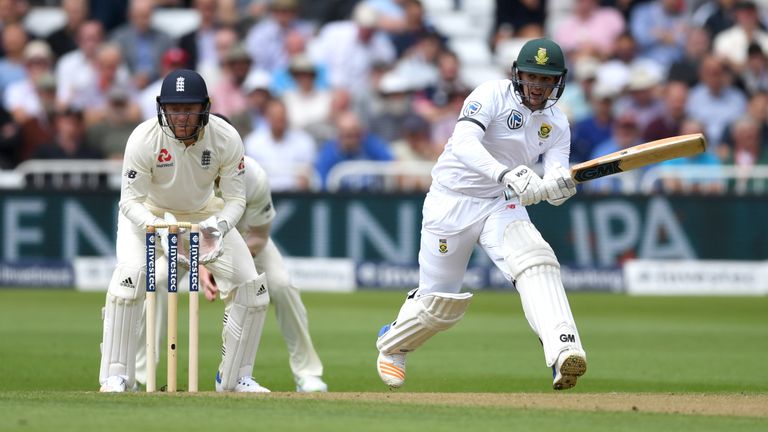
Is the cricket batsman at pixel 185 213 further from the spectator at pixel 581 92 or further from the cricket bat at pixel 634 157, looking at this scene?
the spectator at pixel 581 92

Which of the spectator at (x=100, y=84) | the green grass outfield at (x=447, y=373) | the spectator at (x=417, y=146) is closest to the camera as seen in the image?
the green grass outfield at (x=447, y=373)

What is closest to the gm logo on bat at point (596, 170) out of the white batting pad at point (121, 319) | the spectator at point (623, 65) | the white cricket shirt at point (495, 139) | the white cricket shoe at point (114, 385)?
the white cricket shirt at point (495, 139)

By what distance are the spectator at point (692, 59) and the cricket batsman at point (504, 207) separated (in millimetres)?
8504

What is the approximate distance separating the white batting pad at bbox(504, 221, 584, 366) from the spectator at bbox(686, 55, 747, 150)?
843cm

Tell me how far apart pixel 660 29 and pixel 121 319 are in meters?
10.8

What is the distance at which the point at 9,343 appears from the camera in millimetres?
9953

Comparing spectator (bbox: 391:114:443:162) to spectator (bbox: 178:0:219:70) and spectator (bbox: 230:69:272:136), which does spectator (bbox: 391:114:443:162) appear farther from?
spectator (bbox: 178:0:219:70)

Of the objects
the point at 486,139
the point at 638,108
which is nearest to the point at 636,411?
the point at 486,139

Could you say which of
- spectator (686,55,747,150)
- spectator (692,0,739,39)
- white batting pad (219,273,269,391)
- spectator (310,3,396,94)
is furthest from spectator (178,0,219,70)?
white batting pad (219,273,269,391)

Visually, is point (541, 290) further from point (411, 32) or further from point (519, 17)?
point (519, 17)

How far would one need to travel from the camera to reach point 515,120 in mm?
7262

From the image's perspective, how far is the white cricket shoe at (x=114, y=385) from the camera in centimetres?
700

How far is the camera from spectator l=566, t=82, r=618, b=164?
14.3 metres

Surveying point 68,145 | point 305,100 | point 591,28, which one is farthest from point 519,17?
point 68,145
